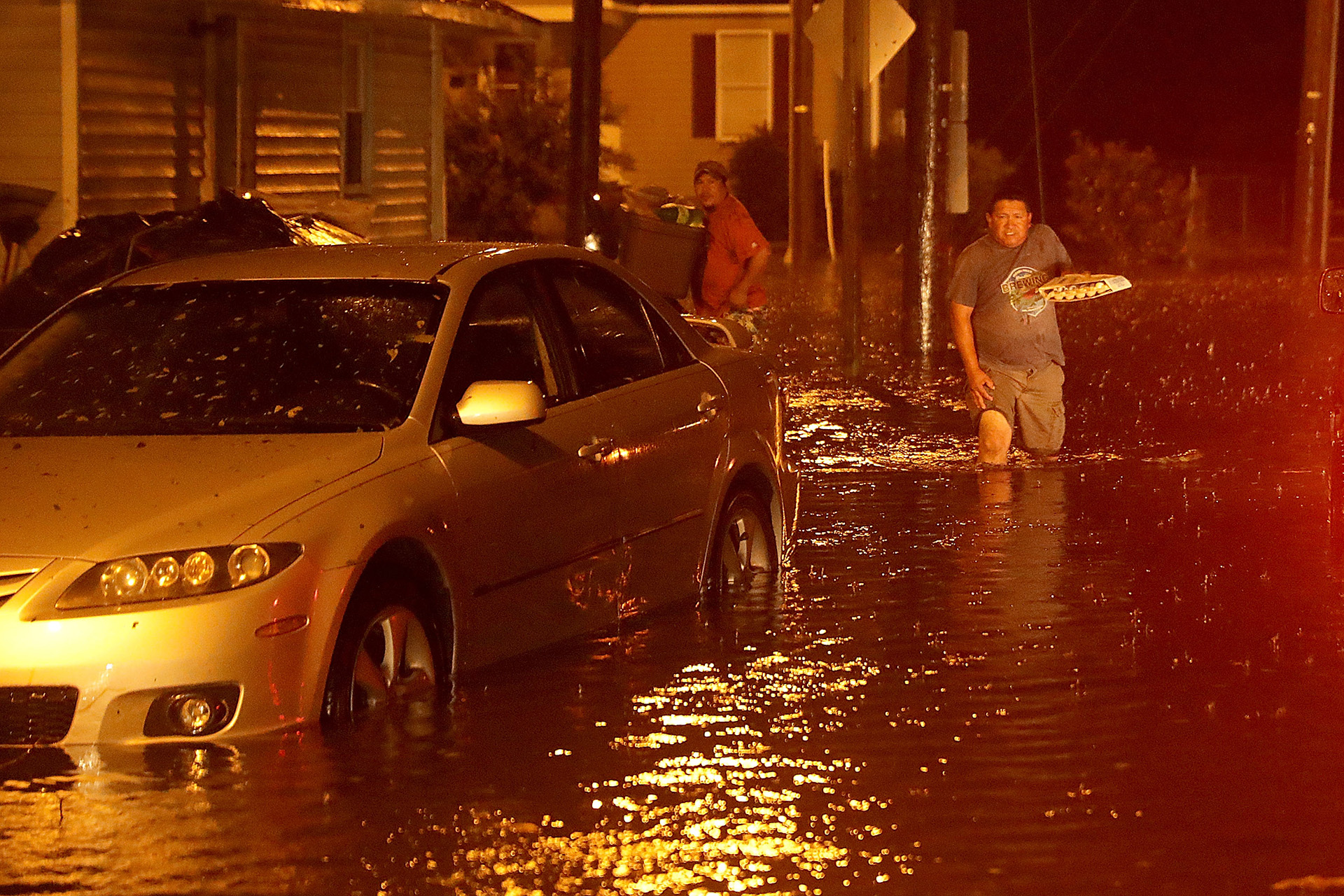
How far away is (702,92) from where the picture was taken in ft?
140

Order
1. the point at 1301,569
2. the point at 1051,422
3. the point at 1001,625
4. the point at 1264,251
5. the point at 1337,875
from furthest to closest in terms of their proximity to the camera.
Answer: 1. the point at 1264,251
2. the point at 1051,422
3. the point at 1301,569
4. the point at 1001,625
5. the point at 1337,875

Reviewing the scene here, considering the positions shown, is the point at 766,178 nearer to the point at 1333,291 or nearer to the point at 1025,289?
the point at 1025,289

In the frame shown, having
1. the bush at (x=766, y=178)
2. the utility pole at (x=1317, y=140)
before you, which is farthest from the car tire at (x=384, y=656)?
the bush at (x=766, y=178)

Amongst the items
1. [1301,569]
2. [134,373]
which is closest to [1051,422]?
[1301,569]

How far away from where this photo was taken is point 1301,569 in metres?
9.63

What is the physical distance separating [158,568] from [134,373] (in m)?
1.45

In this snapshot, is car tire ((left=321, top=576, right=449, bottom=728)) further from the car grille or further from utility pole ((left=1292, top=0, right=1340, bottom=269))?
utility pole ((left=1292, top=0, right=1340, bottom=269))

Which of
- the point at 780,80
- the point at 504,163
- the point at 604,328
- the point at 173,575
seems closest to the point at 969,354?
the point at 604,328

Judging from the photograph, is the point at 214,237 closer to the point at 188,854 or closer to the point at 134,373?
the point at 134,373

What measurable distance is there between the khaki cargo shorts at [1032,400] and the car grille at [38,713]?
7.28 metres

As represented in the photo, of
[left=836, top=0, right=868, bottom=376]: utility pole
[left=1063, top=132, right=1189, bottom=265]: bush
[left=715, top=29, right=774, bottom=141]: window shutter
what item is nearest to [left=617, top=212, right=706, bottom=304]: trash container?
[left=836, top=0, right=868, bottom=376]: utility pole

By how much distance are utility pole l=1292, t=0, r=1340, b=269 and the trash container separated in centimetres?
1641

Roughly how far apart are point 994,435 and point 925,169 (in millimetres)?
7069

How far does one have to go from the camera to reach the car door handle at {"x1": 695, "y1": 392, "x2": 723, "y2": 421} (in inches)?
330
